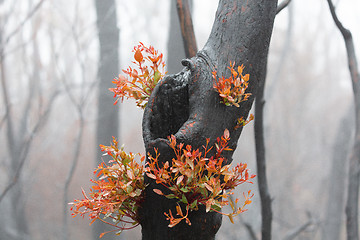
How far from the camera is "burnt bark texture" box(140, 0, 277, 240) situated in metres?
0.76

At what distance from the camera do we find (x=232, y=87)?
809 mm

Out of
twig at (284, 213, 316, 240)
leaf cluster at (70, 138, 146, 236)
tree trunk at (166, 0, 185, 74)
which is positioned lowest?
twig at (284, 213, 316, 240)

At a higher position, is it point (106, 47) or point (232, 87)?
point (106, 47)

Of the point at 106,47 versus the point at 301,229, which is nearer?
the point at 301,229

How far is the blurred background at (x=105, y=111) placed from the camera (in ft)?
11.2

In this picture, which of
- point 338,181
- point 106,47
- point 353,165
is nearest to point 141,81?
point 353,165

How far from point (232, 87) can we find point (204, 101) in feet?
0.28

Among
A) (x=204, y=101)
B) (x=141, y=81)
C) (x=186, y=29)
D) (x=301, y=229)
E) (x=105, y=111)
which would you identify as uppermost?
(x=105, y=111)

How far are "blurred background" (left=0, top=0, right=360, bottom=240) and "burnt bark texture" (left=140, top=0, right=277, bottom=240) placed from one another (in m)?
1.13

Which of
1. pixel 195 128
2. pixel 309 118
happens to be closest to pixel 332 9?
pixel 195 128

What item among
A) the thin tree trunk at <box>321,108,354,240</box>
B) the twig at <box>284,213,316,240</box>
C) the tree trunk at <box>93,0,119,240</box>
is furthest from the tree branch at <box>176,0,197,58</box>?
the thin tree trunk at <box>321,108,354,240</box>

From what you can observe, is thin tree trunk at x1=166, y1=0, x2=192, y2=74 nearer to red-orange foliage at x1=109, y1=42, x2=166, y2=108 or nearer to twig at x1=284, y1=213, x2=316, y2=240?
twig at x1=284, y1=213, x2=316, y2=240

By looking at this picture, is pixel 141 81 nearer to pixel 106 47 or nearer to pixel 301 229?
pixel 301 229

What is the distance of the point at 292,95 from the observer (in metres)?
8.61
